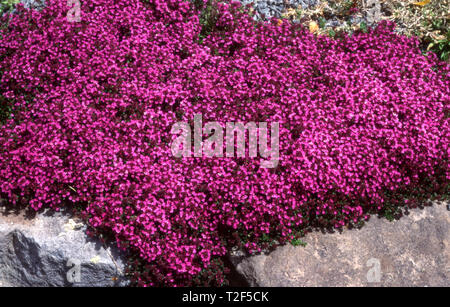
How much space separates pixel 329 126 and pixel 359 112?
495 millimetres

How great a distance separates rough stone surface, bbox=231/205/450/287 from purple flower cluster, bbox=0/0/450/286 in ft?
0.85

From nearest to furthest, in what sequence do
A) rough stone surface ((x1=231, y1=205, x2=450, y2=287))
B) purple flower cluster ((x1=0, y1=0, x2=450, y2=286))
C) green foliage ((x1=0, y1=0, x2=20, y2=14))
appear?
rough stone surface ((x1=231, y1=205, x2=450, y2=287)), purple flower cluster ((x1=0, y1=0, x2=450, y2=286)), green foliage ((x1=0, y1=0, x2=20, y2=14))

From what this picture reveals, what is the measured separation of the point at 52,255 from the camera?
195 inches

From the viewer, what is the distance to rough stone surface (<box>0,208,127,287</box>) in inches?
195

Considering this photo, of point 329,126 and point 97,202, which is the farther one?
point 329,126

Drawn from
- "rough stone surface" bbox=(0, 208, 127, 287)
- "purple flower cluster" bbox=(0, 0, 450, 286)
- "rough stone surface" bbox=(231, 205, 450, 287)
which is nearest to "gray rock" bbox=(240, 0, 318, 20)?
"purple flower cluster" bbox=(0, 0, 450, 286)

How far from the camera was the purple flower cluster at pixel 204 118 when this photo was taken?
16.4 ft

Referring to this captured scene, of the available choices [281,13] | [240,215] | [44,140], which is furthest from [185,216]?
[281,13]

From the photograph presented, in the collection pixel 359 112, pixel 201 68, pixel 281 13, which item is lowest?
pixel 359 112

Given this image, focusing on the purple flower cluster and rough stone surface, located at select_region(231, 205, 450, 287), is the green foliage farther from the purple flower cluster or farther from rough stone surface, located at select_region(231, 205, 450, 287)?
rough stone surface, located at select_region(231, 205, 450, 287)

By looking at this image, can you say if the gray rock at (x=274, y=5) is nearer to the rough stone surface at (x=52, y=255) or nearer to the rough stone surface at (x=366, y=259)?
the rough stone surface at (x=366, y=259)

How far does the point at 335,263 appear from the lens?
4949 mm

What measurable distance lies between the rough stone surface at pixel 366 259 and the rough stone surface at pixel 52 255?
161 cm
